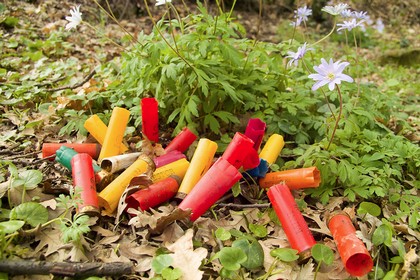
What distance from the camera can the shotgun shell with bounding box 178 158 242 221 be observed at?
2281 mm

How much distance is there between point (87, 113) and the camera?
11.2 feet

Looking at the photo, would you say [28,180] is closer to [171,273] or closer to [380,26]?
[171,273]

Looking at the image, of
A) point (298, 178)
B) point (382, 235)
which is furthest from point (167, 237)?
point (382, 235)

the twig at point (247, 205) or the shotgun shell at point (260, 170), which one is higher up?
the shotgun shell at point (260, 170)

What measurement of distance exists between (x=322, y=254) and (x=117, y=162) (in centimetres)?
138

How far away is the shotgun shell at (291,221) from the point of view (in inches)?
83.7

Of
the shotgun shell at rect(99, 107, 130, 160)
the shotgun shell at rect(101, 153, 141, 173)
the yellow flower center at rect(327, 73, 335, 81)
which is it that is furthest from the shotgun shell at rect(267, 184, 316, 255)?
the shotgun shell at rect(99, 107, 130, 160)

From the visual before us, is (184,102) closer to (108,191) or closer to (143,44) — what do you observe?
(143,44)

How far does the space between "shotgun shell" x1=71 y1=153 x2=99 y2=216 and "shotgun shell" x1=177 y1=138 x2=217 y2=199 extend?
512 millimetres

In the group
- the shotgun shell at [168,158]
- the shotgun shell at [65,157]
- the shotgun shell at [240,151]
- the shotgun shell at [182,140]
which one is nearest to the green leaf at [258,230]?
the shotgun shell at [240,151]

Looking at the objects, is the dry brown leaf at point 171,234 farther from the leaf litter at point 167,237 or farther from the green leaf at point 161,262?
the green leaf at point 161,262

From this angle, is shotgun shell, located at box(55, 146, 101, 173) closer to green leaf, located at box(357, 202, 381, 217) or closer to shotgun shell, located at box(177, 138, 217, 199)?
shotgun shell, located at box(177, 138, 217, 199)

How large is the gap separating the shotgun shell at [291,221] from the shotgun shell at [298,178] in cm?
29

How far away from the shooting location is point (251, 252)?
2066mm
